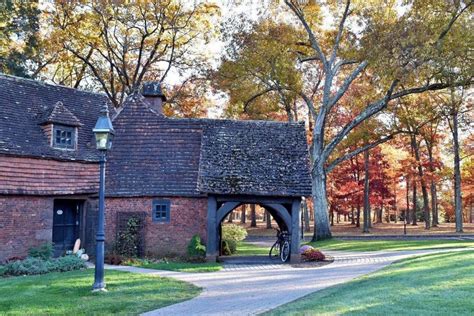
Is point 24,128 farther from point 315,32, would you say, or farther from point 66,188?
point 315,32

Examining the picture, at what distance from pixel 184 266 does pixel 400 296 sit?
27.5 feet

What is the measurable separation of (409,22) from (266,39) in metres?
8.07

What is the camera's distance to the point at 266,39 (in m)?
26.2

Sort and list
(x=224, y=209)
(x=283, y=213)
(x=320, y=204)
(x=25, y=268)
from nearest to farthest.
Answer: (x=25, y=268), (x=224, y=209), (x=283, y=213), (x=320, y=204)

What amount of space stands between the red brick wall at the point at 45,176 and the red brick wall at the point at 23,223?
379mm

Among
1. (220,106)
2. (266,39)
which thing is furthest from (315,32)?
(220,106)

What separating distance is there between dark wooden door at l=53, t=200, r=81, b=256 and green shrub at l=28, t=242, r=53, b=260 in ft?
3.17

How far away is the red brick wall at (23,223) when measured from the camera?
15789 millimetres

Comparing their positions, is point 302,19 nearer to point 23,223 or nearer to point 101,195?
point 23,223

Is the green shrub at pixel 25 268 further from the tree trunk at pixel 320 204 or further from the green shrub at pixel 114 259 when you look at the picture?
the tree trunk at pixel 320 204

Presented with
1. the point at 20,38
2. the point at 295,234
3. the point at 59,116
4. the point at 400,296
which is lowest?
the point at 400,296

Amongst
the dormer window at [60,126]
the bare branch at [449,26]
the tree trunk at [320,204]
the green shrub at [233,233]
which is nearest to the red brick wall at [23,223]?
the dormer window at [60,126]

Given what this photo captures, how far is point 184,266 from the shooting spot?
15555mm

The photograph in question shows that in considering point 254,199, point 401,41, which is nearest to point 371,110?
point 401,41
